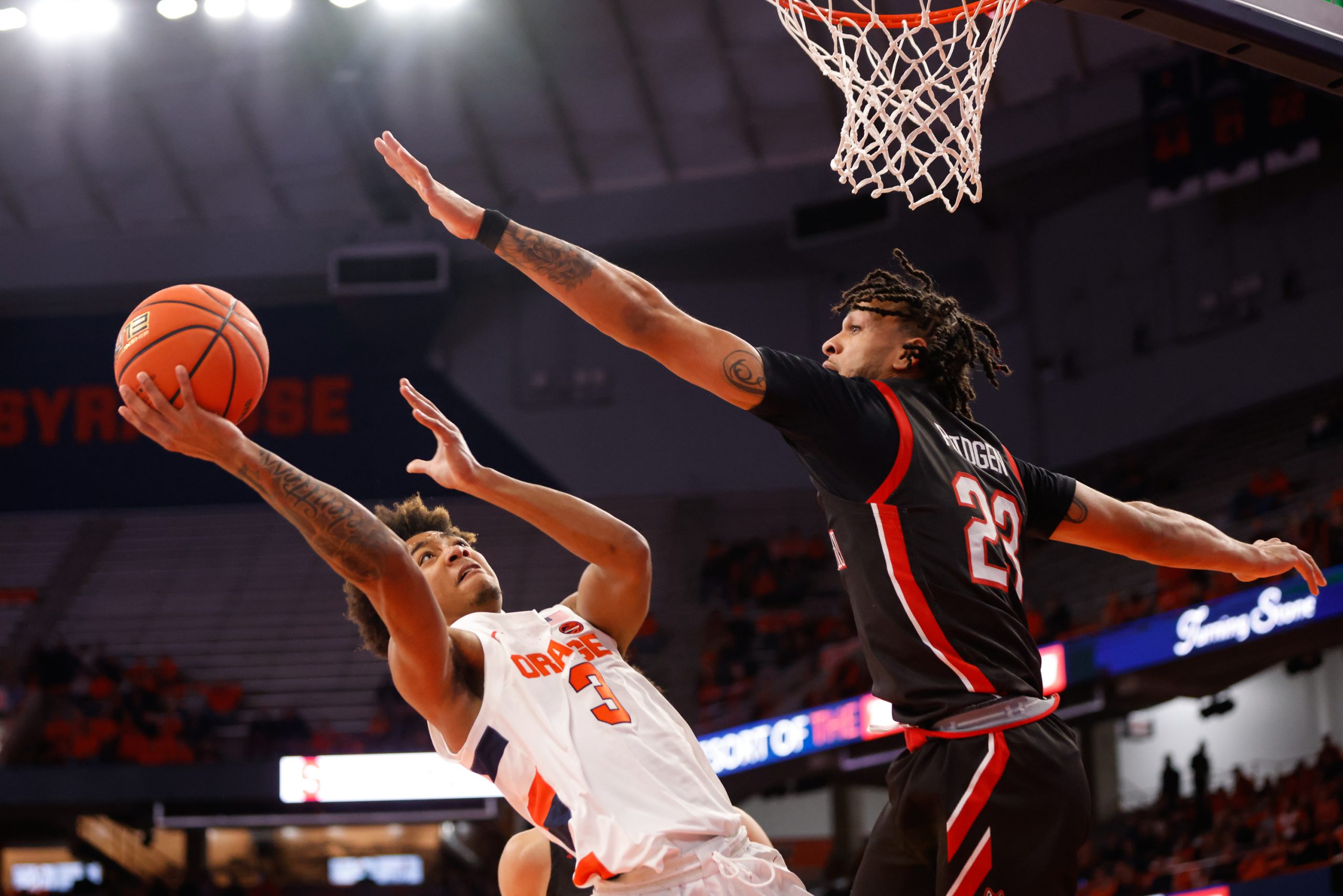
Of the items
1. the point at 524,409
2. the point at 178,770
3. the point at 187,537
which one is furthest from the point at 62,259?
the point at 178,770

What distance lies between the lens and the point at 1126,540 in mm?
3773

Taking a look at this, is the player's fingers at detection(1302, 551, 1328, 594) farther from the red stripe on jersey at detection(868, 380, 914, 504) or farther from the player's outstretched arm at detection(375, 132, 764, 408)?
the player's outstretched arm at detection(375, 132, 764, 408)

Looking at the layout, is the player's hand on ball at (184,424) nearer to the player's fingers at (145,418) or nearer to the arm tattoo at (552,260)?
the player's fingers at (145,418)

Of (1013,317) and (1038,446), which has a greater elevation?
(1013,317)

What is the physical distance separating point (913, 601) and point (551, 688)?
1.03 m

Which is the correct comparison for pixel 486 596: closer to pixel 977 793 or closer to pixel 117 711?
pixel 977 793

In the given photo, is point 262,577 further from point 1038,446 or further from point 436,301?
point 1038,446

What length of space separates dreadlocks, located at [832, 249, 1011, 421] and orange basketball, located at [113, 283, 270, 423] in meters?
1.59

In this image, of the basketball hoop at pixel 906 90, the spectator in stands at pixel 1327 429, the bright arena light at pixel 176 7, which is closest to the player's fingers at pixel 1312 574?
the basketball hoop at pixel 906 90

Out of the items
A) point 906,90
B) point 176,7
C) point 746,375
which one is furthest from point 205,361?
point 176,7

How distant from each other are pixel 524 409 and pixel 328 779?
782 centimetres

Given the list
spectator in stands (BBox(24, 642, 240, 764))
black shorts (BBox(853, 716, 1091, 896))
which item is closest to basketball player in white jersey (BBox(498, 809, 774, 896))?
black shorts (BBox(853, 716, 1091, 896))

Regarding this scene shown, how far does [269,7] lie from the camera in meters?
17.9

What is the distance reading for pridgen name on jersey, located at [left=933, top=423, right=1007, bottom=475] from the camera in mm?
3222
